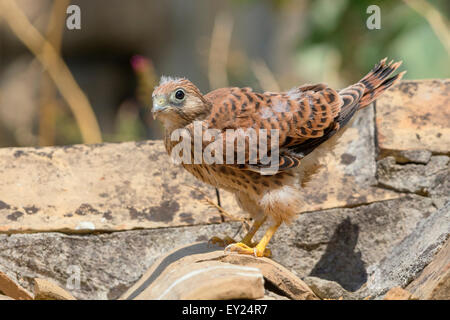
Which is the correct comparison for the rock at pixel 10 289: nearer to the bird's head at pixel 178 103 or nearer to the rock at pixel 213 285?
the rock at pixel 213 285

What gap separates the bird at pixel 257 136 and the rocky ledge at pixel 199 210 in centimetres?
23

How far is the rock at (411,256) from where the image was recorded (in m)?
2.40

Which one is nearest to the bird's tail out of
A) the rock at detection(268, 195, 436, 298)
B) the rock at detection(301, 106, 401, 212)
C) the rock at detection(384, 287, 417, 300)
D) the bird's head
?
the rock at detection(301, 106, 401, 212)

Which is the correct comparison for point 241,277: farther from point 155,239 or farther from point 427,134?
point 427,134

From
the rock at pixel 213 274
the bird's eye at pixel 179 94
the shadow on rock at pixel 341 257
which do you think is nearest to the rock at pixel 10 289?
the rock at pixel 213 274

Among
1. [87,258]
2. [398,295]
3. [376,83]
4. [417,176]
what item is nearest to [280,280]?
[398,295]

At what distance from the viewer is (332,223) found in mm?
3012

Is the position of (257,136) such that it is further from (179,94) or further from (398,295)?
(398,295)

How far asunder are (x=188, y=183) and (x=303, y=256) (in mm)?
645

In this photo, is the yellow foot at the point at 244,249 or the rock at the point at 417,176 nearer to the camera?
the yellow foot at the point at 244,249

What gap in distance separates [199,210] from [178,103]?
23.9 inches

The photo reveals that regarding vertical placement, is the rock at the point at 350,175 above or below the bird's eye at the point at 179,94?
below

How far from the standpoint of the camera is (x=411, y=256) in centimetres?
255
